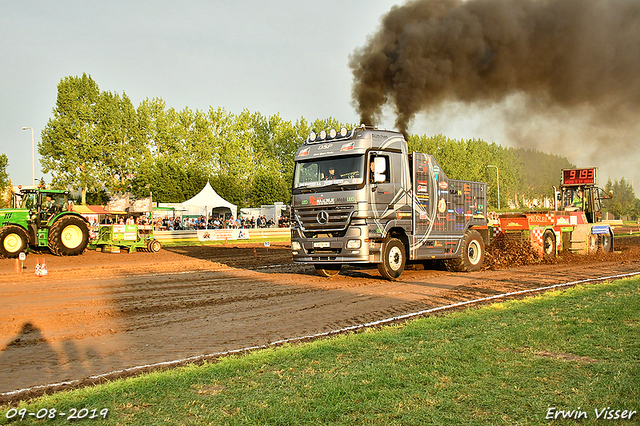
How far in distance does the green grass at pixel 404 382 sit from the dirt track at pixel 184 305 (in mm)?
Result: 1300

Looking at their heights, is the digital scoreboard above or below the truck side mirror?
above

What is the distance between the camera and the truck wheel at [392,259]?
43.7 ft

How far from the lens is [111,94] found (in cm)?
5847

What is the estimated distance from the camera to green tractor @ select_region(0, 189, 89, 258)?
2009 cm

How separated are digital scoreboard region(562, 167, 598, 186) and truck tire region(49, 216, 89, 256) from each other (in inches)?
842

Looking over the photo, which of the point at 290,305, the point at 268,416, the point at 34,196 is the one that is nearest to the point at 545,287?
the point at 290,305

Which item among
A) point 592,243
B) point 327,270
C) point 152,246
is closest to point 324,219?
point 327,270

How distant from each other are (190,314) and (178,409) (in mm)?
5193

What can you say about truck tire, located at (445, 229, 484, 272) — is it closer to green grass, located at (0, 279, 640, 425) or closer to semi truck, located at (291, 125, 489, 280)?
semi truck, located at (291, 125, 489, 280)

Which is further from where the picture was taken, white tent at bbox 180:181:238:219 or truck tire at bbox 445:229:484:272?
white tent at bbox 180:181:238:219

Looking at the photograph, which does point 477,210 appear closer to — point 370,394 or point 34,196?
point 370,394

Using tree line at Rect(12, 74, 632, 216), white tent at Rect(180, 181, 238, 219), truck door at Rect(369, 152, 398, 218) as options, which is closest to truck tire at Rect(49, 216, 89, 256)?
truck door at Rect(369, 152, 398, 218)

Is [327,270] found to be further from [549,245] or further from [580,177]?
[580,177]

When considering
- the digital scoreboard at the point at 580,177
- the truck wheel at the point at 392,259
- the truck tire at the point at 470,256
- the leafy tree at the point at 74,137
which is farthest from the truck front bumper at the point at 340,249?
the leafy tree at the point at 74,137
